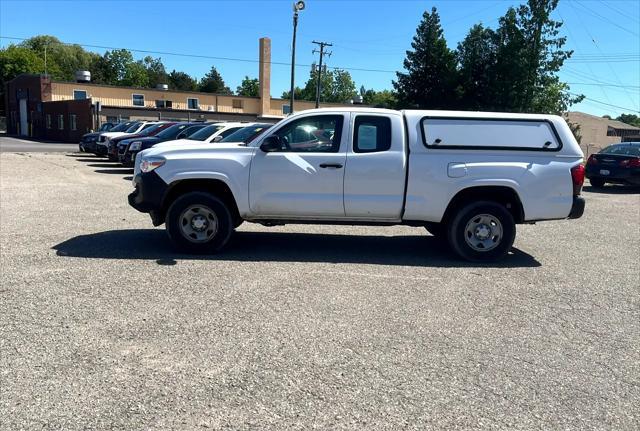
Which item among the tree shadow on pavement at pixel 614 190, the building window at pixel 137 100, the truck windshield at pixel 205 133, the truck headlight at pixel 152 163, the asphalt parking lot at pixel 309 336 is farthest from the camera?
the building window at pixel 137 100

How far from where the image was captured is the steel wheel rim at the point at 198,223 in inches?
280

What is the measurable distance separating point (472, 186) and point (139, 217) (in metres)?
5.91

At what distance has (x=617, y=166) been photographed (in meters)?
17.0

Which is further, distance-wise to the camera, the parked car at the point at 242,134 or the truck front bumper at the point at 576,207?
the parked car at the point at 242,134

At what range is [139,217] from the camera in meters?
9.80

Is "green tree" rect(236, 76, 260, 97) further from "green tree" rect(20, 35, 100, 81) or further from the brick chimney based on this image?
the brick chimney

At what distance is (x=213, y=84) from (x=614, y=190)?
100 m

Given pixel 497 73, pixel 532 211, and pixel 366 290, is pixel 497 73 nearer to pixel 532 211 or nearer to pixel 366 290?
pixel 532 211

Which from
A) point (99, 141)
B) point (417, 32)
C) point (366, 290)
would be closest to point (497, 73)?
point (417, 32)

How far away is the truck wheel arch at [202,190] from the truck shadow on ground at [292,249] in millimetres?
569

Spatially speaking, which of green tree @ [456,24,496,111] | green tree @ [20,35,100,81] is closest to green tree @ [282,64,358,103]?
green tree @ [20,35,100,81]

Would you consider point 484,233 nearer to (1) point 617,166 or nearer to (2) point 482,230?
(2) point 482,230

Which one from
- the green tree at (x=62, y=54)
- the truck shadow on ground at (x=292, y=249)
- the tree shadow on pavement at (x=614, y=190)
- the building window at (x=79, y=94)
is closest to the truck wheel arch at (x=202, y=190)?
the truck shadow on ground at (x=292, y=249)

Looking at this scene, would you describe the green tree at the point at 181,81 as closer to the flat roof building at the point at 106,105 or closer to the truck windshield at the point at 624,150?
the flat roof building at the point at 106,105
